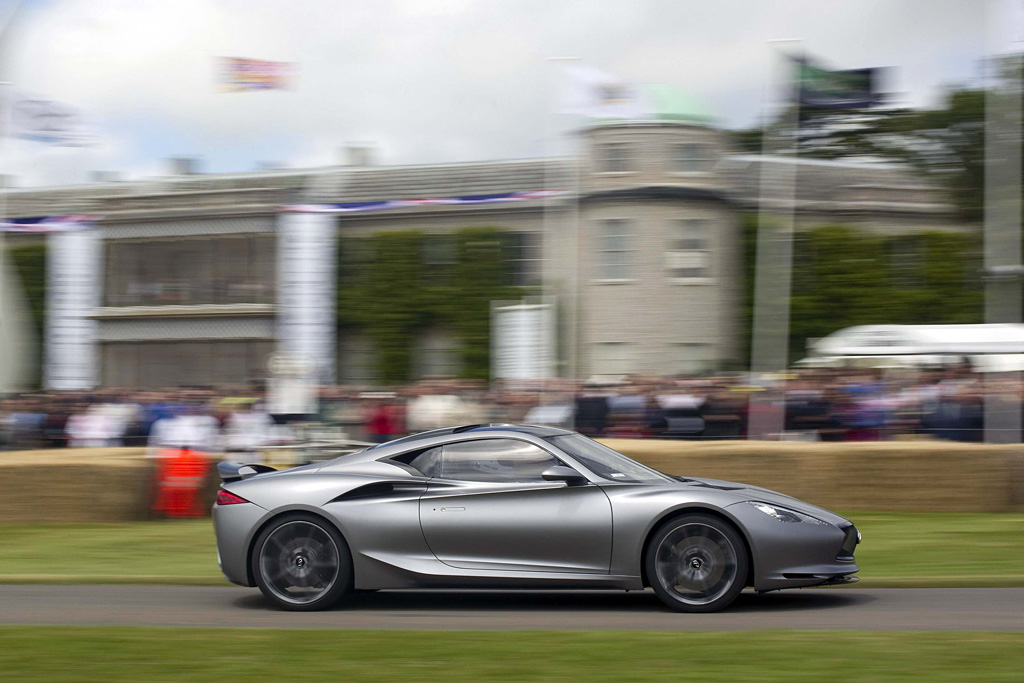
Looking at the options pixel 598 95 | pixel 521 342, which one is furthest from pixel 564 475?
pixel 521 342

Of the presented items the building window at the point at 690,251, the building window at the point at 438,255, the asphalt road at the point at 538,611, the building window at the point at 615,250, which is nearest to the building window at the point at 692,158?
the building window at the point at 690,251

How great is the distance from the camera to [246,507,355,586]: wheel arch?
7828 millimetres

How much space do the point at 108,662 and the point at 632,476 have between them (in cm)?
355

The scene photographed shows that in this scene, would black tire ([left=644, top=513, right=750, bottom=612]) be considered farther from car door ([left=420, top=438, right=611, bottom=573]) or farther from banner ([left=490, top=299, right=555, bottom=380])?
banner ([left=490, top=299, right=555, bottom=380])

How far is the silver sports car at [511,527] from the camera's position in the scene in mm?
7445

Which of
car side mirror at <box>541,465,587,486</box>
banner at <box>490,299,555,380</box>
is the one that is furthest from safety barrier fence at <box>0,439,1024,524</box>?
banner at <box>490,299,555,380</box>

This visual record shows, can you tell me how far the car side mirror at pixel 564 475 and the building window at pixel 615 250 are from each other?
28700 mm

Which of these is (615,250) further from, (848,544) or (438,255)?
(848,544)

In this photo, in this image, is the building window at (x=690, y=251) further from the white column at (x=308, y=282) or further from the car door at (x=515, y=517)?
the car door at (x=515, y=517)

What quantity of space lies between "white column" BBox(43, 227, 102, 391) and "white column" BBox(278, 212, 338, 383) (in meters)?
5.04

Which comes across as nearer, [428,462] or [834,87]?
[428,462]

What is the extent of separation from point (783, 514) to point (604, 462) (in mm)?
1264

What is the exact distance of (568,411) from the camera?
60.9 feet

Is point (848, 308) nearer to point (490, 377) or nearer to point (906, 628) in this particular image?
point (490, 377)
